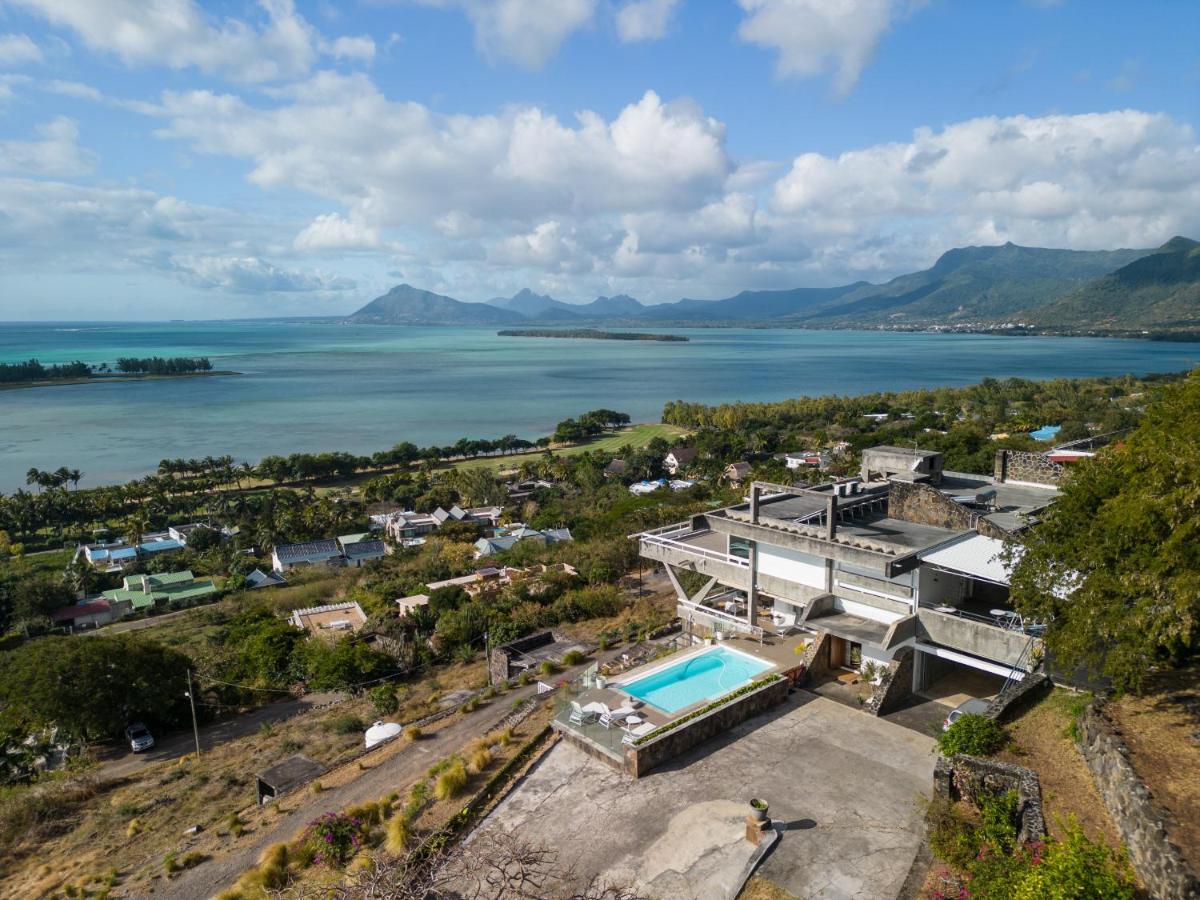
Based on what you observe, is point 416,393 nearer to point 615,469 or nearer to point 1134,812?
point 615,469

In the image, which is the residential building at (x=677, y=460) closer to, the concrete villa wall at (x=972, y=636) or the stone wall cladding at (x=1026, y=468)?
the stone wall cladding at (x=1026, y=468)

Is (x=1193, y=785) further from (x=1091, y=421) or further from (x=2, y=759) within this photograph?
(x=1091, y=421)

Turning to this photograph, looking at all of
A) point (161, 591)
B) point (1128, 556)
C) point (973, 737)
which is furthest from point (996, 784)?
point (161, 591)

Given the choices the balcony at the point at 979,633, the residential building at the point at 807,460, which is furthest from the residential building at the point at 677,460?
the balcony at the point at 979,633

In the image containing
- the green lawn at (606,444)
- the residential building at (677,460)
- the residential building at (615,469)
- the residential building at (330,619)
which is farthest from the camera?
the green lawn at (606,444)

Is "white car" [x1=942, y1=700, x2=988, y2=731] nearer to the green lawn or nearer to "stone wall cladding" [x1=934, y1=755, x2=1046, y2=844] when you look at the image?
"stone wall cladding" [x1=934, y1=755, x2=1046, y2=844]

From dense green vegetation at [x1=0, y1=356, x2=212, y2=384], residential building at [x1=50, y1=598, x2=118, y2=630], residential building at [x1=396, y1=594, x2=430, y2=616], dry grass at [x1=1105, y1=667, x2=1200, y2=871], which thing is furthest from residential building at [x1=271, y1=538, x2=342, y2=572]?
dense green vegetation at [x1=0, y1=356, x2=212, y2=384]
